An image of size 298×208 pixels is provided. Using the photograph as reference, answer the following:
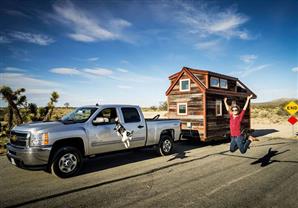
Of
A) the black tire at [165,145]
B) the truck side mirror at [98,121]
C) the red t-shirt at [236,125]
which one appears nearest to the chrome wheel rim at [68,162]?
the truck side mirror at [98,121]

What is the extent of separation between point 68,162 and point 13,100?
9.42 meters

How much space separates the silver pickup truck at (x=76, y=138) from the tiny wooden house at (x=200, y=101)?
512 centimetres

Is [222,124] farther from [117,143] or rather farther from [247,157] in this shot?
[117,143]

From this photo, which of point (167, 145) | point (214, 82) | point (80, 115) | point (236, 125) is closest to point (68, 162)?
point (80, 115)

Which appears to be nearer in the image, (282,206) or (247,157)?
(282,206)

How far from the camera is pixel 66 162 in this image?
21.2ft

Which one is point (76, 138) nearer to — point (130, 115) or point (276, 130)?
point (130, 115)

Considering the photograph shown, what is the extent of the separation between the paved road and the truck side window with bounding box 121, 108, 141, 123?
1579mm

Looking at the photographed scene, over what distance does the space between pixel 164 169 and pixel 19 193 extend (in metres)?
4.09

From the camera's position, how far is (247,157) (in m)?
9.27

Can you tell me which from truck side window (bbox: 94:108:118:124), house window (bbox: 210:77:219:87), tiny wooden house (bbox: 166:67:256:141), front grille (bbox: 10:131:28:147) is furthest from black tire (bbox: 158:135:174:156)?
house window (bbox: 210:77:219:87)

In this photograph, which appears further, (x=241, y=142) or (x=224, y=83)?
(x=224, y=83)

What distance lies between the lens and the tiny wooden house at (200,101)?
44.7ft

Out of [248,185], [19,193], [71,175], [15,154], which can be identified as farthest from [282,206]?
[15,154]
